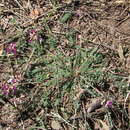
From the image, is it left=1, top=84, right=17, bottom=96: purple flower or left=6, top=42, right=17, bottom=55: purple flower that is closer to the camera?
left=1, top=84, right=17, bottom=96: purple flower

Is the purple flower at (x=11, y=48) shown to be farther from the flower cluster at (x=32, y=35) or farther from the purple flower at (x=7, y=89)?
the purple flower at (x=7, y=89)

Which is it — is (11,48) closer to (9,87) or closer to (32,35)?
(32,35)

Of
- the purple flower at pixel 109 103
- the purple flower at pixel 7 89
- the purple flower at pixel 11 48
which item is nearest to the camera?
the purple flower at pixel 109 103

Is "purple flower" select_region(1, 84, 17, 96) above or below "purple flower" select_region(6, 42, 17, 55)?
below

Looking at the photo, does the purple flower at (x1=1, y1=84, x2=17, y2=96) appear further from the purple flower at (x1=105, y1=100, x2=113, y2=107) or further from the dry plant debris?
the purple flower at (x1=105, y1=100, x2=113, y2=107)

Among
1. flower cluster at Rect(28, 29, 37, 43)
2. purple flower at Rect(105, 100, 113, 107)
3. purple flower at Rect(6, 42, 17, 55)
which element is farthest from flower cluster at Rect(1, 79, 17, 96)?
purple flower at Rect(105, 100, 113, 107)

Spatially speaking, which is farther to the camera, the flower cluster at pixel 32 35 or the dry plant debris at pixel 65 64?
the flower cluster at pixel 32 35

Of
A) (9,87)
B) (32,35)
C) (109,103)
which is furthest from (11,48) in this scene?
(109,103)

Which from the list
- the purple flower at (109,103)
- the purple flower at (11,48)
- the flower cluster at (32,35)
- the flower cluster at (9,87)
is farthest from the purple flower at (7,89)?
the purple flower at (109,103)

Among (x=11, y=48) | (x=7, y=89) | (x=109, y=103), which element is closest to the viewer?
(x=109, y=103)

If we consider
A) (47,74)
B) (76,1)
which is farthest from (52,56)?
(76,1)

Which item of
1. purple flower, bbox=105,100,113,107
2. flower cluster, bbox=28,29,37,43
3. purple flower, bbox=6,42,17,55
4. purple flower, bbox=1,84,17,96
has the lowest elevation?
purple flower, bbox=105,100,113,107

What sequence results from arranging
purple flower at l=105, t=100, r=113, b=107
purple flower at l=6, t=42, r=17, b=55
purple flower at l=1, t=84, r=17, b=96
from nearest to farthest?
purple flower at l=105, t=100, r=113, b=107 < purple flower at l=1, t=84, r=17, b=96 < purple flower at l=6, t=42, r=17, b=55

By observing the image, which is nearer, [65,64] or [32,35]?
[65,64]
